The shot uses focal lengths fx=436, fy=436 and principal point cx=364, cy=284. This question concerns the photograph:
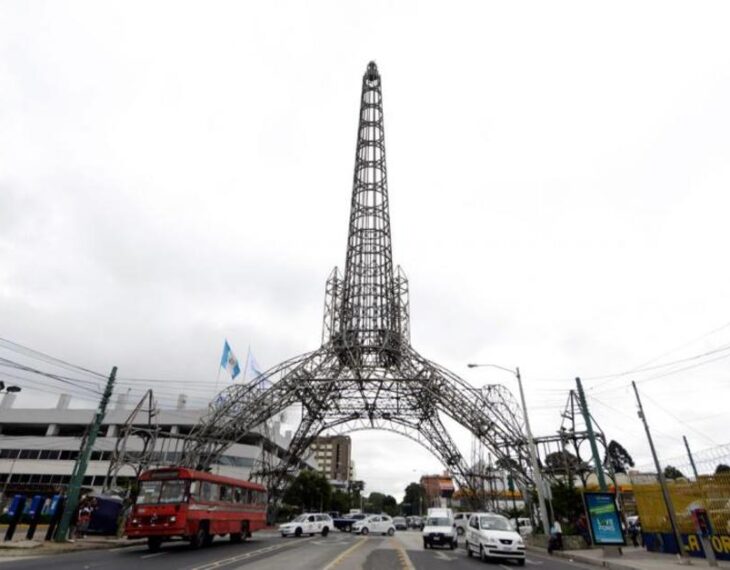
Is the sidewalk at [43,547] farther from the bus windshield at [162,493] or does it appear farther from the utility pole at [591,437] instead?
the utility pole at [591,437]

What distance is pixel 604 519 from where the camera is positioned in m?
20.2

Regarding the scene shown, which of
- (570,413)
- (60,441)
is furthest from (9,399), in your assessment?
(570,413)

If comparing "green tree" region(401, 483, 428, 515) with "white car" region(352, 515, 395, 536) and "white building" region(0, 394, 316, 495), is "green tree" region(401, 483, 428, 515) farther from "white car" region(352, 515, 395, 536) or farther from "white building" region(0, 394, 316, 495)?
"white car" region(352, 515, 395, 536)

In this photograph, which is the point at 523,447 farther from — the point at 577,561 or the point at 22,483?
the point at 22,483

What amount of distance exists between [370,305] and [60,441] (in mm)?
53608

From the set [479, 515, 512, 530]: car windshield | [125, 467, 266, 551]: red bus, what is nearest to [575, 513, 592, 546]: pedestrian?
[479, 515, 512, 530]: car windshield

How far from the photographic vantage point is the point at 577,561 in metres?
19.5

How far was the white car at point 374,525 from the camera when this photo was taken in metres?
38.0

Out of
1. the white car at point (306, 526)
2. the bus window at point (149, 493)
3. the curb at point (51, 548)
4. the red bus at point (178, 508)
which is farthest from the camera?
the white car at point (306, 526)

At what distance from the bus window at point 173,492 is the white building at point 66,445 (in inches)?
1484

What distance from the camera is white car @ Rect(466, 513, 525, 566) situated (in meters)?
17.2

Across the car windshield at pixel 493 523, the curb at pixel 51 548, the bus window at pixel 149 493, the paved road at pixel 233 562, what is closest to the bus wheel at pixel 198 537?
the paved road at pixel 233 562

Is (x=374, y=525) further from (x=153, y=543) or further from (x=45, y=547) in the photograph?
(x=45, y=547)

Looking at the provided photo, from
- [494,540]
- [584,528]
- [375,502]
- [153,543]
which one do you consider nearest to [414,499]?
[375,502]
